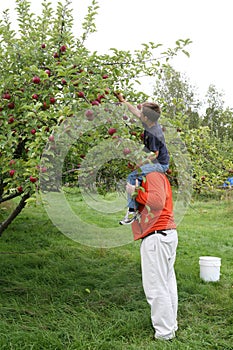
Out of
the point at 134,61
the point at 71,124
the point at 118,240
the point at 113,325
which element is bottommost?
the point at 113,325

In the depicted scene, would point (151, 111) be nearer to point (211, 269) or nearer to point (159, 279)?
point (159, 279)

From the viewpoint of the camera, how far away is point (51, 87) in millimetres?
3707

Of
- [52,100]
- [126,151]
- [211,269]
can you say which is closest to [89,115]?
[126,151]

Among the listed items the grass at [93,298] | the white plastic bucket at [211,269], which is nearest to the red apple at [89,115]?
the grass at [93,298]

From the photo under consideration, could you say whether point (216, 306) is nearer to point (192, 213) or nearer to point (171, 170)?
point (171, 170)

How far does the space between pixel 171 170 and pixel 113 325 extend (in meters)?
1.43

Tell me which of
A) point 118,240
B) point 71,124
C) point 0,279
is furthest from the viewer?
point 0,279

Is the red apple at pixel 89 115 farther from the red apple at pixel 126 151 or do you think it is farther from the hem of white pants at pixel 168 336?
the hem of white pants at pixel 168 336

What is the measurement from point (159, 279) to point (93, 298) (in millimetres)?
1246

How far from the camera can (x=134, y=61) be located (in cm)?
433

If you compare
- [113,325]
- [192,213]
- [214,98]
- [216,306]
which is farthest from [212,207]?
[214,98]

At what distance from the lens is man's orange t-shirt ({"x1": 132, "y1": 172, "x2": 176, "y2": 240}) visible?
327cm

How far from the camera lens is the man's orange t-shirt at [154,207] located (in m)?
3.27

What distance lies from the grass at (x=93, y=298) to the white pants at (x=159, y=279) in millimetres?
137
